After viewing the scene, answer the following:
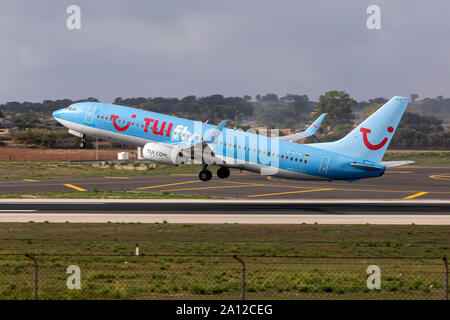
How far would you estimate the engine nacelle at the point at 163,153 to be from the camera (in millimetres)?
57281

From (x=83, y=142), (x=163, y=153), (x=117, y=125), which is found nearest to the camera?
(x=163, y=153)

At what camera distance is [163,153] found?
189 feet

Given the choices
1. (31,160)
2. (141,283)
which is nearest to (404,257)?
(141,283)

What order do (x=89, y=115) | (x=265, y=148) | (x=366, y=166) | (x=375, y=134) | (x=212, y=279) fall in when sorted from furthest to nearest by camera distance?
(x=89, y=115)
(x=265, y=148)
(x=375, y=134)
(x=366, y=166)
(x=212, y=279)

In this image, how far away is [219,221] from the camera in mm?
52406

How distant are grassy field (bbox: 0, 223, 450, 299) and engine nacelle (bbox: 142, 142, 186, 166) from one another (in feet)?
31.6

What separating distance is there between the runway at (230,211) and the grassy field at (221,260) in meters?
4.05

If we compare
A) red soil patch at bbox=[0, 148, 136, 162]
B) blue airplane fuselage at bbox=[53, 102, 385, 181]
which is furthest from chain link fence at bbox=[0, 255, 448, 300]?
red soil patch at bbox=[0, 148, 136, 162]

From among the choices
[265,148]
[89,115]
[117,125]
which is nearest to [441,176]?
[265,148]

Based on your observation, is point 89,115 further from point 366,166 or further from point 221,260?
point 221,260

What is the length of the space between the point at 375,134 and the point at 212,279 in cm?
3305
